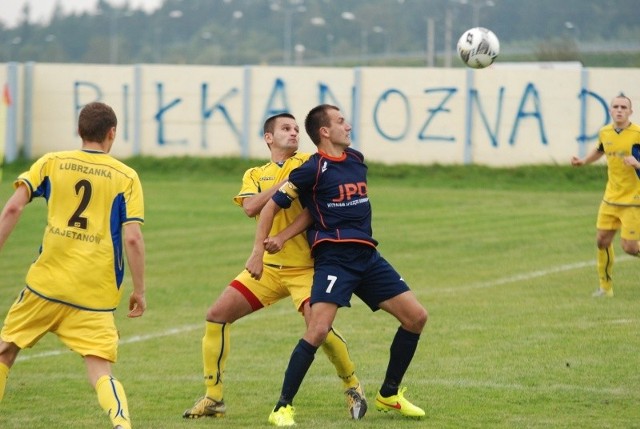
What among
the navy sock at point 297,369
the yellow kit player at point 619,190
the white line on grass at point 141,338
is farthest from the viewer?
the yellow kit player at point 619,190

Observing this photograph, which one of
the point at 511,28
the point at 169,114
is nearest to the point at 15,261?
the point at 169,114

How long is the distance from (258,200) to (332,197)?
0.51 metres

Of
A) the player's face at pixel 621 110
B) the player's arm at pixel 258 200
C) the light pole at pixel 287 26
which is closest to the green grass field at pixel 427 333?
the player's arm at pixel 258 200

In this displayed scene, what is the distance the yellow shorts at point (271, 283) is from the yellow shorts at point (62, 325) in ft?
4.33

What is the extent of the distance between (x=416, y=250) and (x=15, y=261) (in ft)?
19.6

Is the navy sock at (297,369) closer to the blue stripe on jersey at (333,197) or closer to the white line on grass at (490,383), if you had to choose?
the blue stripe on jersey at (333,197)

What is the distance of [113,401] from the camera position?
6.73 metres

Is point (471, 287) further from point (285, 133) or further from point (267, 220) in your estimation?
point (267, 220)

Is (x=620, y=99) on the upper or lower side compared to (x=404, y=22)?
lower

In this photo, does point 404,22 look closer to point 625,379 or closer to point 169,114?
point 169,114

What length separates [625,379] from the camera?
8.84 m

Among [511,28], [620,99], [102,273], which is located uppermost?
[511,28]

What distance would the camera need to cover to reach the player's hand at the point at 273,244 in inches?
302

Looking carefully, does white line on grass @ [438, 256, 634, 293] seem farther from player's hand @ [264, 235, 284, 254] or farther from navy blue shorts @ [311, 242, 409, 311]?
player's hand @ [264, 235, 284, 254]
